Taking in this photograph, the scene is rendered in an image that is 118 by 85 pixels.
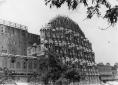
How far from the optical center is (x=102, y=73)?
9719cm

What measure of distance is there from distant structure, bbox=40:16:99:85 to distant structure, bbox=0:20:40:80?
476 centimetres

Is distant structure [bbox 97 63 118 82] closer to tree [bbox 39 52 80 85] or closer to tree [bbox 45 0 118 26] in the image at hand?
tree [bbox 39 52 80 85]

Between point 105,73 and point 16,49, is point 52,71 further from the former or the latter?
point 105,73

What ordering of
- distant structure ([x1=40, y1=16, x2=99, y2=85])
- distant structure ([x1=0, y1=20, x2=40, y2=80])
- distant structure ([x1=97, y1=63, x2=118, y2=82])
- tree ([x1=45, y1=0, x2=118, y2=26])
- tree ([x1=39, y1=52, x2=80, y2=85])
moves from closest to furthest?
tree ([x1=45, y1=0, x2=118, y2=26]), tree ([x1=39, y1=52, x2=80, y2=85]), distant structure ([x1=0, y1=20, x2=40, y2=80]), distant structure ([x1=40, y1=16, x2=99, y2=85]), distant structure ([x1=97, y1=63, x2=118, y2=82])

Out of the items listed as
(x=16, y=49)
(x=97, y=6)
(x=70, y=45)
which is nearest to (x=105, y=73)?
(x=70, y=45)

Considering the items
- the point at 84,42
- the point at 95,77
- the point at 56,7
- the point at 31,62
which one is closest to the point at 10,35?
the point at 31,62

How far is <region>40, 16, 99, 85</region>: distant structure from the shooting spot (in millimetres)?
70706

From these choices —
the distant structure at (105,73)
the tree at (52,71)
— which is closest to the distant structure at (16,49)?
the tree at (52,71)

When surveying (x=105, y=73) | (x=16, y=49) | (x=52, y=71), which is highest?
(x=16, y=49)

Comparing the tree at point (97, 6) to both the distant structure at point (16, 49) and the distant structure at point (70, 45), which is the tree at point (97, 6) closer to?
the distant structure at point (16, 49)

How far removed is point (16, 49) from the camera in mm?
65312

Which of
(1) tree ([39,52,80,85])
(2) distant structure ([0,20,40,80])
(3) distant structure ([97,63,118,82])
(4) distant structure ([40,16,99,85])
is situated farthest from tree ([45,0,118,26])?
(3) distant structure ([97,63,118,82])

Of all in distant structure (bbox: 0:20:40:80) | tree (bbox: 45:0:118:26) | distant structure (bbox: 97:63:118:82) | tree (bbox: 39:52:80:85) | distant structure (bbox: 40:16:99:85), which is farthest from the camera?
distant structure (bbox: 97:63:118:82)

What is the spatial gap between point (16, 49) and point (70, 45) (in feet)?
55.5
